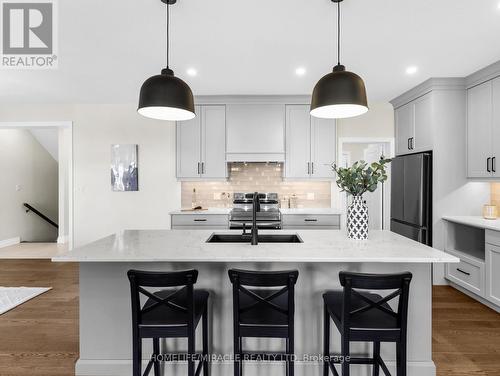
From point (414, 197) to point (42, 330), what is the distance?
4362 mm

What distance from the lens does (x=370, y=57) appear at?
314 cm

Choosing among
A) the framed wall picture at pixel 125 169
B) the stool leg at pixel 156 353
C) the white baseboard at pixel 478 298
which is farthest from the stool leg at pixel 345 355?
the framed wall picture at pixel 125 169

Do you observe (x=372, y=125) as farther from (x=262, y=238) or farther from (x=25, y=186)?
(x=25, y=186)

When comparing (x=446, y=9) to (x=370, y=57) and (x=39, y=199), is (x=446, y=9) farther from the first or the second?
(x=39, y=199)

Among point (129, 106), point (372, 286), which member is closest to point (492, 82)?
point (372, 286)

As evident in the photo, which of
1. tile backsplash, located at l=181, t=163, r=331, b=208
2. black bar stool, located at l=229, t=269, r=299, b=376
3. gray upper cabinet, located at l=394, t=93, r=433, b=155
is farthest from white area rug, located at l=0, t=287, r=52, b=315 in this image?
gray upper cabinet, located at l=394, t=93, r=433, b=155

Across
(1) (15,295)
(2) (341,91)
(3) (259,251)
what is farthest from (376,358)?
(1) (15,295)

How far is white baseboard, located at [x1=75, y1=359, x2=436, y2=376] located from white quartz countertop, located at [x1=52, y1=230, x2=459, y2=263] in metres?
0.82

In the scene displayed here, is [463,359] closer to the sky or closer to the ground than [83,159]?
closer to the ground

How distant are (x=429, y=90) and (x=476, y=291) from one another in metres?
2.45

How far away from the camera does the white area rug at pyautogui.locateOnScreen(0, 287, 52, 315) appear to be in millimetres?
3281

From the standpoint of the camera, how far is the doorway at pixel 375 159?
15.8ft

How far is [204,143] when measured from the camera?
14.9 feet

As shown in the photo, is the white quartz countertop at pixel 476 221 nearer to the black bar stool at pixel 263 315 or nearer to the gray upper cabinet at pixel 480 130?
the gray upper cabinet at pixel 480 130
